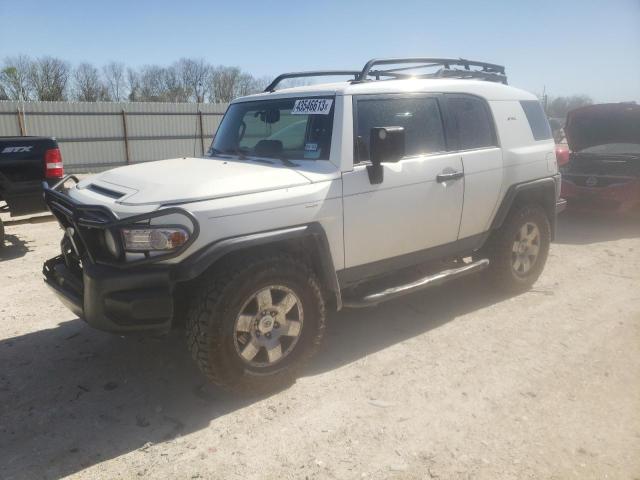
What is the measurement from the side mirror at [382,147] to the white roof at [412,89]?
48cm

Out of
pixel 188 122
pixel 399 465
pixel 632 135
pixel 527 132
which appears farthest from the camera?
pixel 188 122

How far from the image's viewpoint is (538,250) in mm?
5297

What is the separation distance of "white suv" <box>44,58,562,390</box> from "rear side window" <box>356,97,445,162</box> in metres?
0.01

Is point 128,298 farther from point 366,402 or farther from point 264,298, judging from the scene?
point 366,402

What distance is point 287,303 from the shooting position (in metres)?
3.34

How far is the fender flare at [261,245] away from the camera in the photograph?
2898mm

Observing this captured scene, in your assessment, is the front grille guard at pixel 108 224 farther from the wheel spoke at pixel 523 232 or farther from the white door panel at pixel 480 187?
the wheel spoke at pixel 523 232

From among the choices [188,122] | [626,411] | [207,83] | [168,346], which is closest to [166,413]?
[168,346]

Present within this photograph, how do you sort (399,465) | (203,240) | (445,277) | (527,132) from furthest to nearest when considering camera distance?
(527,132)
(445,277)
(203,240)
(399,465)

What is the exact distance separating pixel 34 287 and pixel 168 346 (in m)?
2.26

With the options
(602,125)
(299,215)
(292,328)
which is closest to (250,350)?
(292,328)

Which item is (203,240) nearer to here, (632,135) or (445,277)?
(445,277)

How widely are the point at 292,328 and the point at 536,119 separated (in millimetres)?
3539

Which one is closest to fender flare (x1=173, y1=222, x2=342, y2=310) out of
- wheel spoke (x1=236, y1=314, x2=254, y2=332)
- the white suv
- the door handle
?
the white suv
